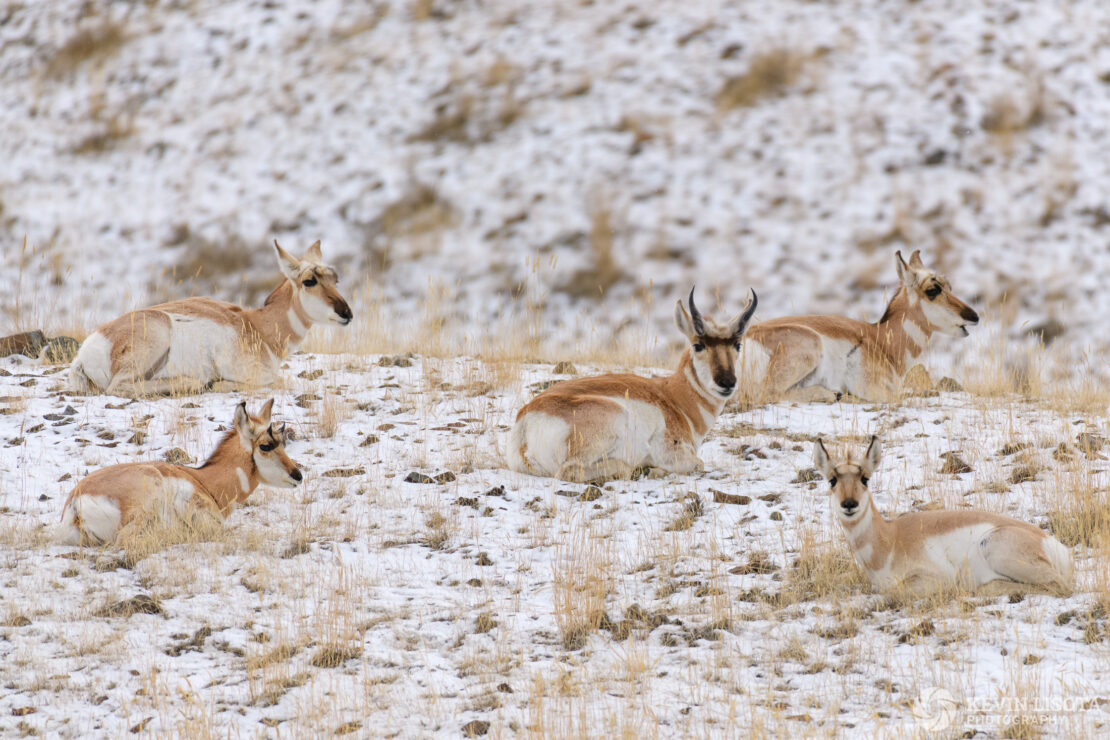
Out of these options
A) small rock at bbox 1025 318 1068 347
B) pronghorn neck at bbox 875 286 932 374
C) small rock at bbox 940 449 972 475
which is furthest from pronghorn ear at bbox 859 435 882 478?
small rock at bbox 1025 318 1068 347

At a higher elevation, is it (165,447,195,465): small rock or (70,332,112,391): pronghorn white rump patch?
(70,332,112,391): pronghorn white rump patch

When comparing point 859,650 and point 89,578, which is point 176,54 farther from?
point 859,650

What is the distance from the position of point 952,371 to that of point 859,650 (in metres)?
10.3

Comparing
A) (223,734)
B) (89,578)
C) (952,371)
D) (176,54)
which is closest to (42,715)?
(223,734)

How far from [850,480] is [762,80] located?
16.9m

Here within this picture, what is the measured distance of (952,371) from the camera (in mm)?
15023

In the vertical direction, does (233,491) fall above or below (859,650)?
above

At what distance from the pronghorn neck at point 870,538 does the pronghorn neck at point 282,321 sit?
604cm

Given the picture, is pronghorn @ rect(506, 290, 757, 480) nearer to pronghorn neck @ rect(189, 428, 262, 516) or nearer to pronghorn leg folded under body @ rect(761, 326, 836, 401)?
pronghorn leg folded under body @ rect(761, 326, 836, 401)

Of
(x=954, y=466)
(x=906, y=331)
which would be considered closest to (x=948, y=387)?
(x=906, y=331)

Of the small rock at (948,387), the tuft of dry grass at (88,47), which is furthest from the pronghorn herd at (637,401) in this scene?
the tuft of dry grass at (88,47)

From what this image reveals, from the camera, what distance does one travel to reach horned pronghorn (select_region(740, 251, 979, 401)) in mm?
10312

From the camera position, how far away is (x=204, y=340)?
33.6ft

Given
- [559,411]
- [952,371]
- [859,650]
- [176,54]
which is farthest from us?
[176,54]
